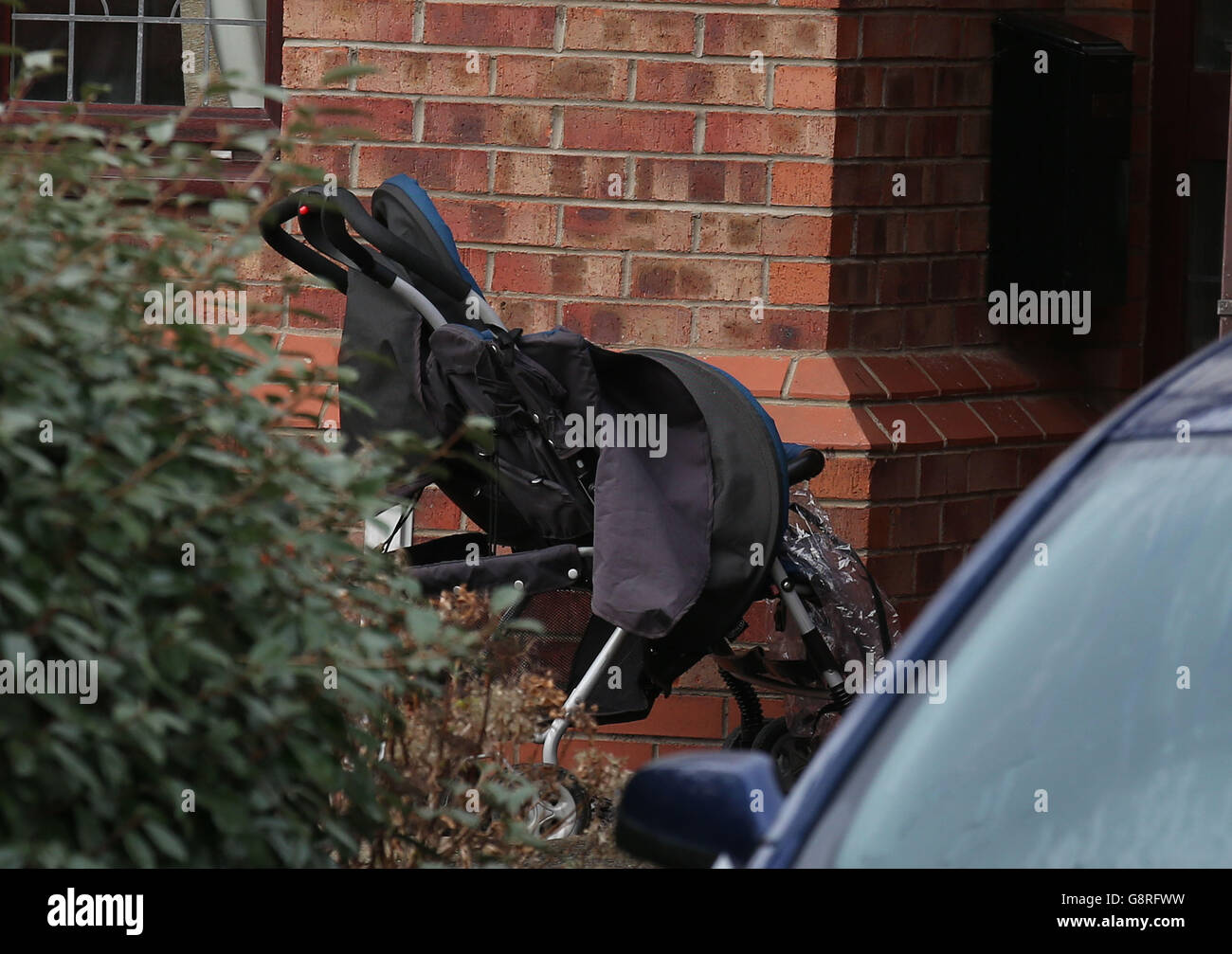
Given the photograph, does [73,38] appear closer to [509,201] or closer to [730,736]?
[509,201]

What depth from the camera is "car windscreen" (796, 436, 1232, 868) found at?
1795 millimetres

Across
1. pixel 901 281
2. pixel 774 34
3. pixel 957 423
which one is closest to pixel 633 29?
pixel 774 34

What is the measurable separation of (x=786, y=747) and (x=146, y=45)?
2943mm

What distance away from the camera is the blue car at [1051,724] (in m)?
1.80

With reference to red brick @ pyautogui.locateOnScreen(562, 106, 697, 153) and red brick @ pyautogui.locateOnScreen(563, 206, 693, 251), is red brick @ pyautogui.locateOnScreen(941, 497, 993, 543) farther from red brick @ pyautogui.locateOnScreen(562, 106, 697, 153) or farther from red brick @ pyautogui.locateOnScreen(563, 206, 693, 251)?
red brick @ pyautogui.locateOnScreen(562, 106, 697, 153)

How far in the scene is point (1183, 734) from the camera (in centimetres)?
186

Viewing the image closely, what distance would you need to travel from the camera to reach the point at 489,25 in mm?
4938

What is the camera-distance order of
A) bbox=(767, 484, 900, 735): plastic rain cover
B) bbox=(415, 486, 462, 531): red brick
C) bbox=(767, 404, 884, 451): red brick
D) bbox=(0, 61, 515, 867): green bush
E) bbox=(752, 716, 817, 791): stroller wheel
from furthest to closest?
bbox=(415, 486, 462, 531): red brick, bbox=(767, 404, 884, 451): red brick, bbox=(752, 716, 817, 791): stroller wheel, bbox=(767, 484, 900, 735): plastic rain cover, bbox=(0, 61, 515, 867): green bush

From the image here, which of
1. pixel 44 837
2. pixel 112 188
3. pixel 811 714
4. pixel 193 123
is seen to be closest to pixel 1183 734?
pixel 44 837

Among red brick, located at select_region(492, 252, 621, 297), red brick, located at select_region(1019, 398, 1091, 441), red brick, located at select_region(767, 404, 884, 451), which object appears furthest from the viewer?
red brick, located at select_region(1019, 398, 1091, 441)

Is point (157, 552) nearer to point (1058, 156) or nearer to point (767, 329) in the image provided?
point (767, 329)

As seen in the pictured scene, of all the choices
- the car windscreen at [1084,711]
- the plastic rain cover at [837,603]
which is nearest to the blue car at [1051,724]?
the car windscreen at [1084,711]

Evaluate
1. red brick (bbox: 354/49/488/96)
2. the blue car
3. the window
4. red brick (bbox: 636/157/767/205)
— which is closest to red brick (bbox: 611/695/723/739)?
red brick (bbox: 636/157/767/205)

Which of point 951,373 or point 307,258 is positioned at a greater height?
point 307,258
